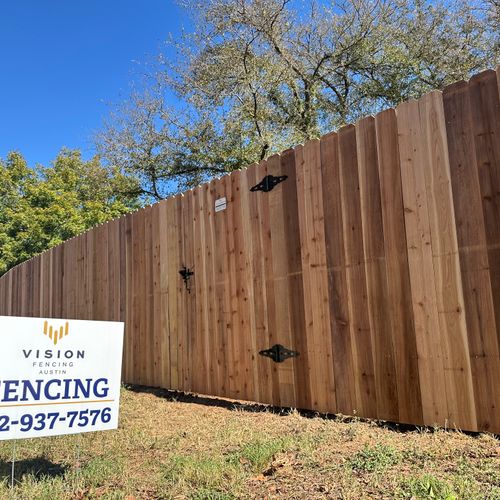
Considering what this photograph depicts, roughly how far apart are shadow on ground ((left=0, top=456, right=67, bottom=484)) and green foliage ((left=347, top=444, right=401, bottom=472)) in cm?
212

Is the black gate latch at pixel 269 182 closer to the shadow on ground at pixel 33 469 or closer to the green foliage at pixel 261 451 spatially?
the green foliage at pixel 261 451

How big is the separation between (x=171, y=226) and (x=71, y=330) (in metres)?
3.29

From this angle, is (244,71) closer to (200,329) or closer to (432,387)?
(200,329)

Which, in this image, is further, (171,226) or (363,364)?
(171,226)

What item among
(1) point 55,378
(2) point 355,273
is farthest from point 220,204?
(1) point 55,378

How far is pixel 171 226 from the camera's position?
23.6ft

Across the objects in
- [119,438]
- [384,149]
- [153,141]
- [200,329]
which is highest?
[153,141]

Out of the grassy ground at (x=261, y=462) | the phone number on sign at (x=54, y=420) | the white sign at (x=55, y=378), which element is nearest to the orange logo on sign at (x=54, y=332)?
the white sign at (x=55, y=378)

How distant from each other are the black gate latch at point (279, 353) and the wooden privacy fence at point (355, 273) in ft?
0.20

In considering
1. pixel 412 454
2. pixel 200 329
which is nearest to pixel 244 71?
pixel 200 329

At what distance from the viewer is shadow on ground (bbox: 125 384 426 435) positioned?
4414 mm

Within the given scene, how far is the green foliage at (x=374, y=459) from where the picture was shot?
337 cm

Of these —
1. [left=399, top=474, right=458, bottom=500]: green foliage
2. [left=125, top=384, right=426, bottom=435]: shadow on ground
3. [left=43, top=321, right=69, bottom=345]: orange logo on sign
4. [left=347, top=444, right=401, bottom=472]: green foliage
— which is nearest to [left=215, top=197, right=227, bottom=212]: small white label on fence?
[left=125, top=384, right=426, bottom=435]: shadow on ground

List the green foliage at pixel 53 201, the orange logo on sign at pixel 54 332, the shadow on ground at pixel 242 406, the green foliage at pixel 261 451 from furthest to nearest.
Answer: the green foliage at pixel 53 201
the shadow on ground at pixel 242 406
the orange logo on sign at pixel 54 332
the green foliage at pixel 261 451
